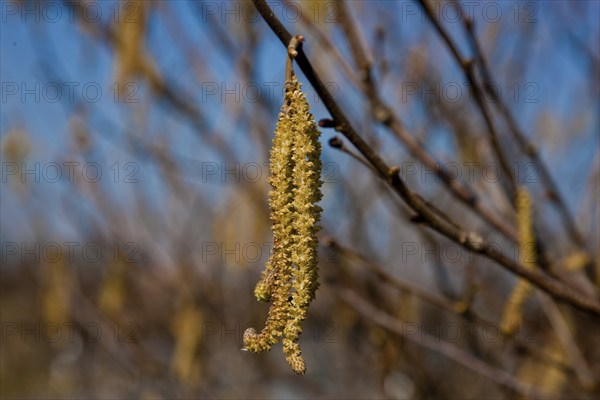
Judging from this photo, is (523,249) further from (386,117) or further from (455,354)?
(455,354)

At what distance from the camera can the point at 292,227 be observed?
692mm

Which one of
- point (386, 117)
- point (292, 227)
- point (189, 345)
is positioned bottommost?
point (292, 227)

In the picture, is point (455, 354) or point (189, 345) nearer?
Result: point (455, 354)

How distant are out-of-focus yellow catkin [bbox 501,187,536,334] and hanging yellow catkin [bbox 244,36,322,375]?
652mm

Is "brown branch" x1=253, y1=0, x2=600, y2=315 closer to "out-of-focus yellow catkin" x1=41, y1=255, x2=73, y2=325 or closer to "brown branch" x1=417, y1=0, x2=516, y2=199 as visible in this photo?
"brown branch" x1=417, y1=0, x2=516, y2=199

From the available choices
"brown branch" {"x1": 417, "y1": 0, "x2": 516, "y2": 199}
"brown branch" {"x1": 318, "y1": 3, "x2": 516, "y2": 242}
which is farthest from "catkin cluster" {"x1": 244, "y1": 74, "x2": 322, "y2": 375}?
"brown branch" {"x1": 318, "y1": 3, "x2": 516, "y2": 242}

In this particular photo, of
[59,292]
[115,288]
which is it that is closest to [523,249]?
[115,288]

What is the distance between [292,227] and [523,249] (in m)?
0.73

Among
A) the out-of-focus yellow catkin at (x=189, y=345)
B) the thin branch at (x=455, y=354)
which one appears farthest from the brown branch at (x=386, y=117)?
the out-of-focus yellow catkin at (x=189, y=345)

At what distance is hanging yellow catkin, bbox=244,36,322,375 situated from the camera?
0.68m

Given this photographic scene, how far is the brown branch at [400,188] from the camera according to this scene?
0.70 metres

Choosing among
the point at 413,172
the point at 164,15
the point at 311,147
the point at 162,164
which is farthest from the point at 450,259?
the point at 311,147

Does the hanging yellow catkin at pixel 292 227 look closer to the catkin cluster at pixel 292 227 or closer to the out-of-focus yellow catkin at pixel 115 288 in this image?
the catkin cluster at pixel 292 227

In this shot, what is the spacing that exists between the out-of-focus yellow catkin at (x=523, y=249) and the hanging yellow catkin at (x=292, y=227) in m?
0.65
